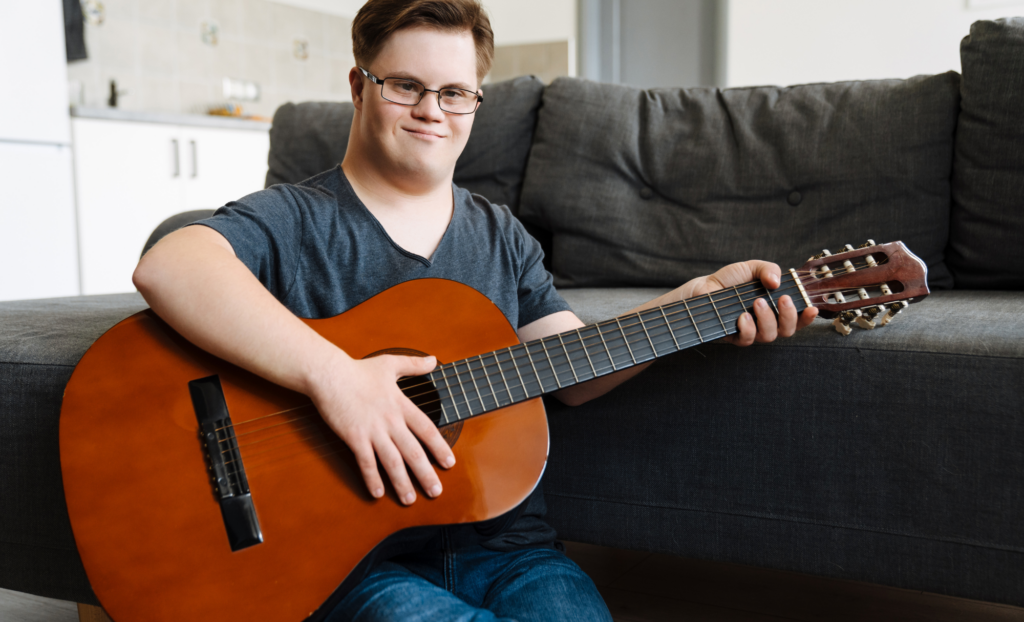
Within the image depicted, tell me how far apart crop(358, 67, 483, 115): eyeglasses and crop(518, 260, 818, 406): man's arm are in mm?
303

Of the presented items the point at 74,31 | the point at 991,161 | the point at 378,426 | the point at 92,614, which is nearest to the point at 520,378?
the point at 378,426

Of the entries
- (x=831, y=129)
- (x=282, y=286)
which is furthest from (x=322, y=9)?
(x=282, y=286)

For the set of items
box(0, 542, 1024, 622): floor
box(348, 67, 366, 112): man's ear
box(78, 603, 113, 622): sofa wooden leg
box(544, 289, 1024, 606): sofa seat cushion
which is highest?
box(348, 67, 366, 112): man's ear

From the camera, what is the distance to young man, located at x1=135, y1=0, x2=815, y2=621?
77cm

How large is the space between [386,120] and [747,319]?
1.58 ft

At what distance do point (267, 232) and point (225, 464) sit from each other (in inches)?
10.6

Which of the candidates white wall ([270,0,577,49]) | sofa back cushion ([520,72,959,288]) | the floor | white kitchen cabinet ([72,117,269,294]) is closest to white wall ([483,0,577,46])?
white wall ([270,0,577,49])

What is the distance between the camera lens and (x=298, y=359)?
77 cm

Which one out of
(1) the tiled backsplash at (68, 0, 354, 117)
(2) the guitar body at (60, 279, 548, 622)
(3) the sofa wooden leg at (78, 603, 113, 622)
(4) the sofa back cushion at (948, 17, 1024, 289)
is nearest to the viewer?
(2) the guitar body at (60, 279, 548, 622)

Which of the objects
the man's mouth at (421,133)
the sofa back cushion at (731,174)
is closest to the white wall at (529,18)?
the sofa back cushion at (731,174)

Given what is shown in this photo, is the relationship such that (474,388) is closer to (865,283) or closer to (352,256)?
(352,256)

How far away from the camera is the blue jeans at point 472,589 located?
0.79 metres

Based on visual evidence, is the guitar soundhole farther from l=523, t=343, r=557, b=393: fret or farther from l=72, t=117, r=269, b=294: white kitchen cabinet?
l=72, t=117, r=269, b=294: white kitchen cabinet

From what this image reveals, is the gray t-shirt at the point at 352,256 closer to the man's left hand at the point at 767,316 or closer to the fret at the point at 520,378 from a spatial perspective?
the fret at the point at 520,378
